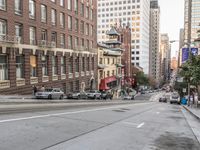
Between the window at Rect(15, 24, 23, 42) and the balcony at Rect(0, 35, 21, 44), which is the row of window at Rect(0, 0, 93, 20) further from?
the balcony at Rect(0, 35, 21, 44)

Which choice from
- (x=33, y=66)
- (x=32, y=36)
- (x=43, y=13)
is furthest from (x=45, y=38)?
(x=33, y=66)

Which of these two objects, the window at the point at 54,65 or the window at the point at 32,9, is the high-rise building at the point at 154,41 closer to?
the window at the point at 54,65

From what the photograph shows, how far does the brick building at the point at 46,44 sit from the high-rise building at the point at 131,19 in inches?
3428

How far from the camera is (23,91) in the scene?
3094 centimetres

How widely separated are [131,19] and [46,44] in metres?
110

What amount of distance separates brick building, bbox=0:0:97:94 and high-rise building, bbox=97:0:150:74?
8707 cm

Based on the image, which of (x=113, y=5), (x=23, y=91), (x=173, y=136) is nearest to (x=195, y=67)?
(x=173, y=136)

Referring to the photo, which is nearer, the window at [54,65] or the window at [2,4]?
the window at [2,4]

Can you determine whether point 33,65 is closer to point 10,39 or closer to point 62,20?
point 10,39

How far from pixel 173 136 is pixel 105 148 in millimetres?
4081

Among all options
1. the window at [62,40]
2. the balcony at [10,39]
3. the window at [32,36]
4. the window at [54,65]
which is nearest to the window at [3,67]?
the balcony at [10,39]

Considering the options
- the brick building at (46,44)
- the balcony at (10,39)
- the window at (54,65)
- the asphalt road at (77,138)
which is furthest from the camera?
the window at (54,65)

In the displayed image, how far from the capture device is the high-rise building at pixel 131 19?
138500 millimetres

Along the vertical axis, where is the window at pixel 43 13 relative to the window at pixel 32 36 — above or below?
above
